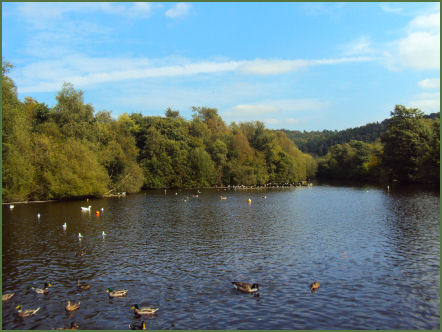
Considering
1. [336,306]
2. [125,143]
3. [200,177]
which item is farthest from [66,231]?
[200,177]

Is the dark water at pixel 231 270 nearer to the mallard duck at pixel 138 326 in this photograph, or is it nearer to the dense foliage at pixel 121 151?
the mallard duck at pixel 138 326

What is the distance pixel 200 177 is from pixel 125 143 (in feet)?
78.3

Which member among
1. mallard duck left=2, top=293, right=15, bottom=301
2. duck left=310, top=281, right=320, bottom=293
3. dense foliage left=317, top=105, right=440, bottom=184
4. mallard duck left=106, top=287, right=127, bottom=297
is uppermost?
dense foliage left=317, top=105, right=440, bottom=184

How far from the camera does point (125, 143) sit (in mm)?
87375

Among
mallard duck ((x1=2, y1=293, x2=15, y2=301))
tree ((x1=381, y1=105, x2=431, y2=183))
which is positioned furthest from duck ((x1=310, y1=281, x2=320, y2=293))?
tree ((x1=381, y1=105, x2=431, y2=183))

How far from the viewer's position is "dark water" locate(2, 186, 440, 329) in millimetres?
15297

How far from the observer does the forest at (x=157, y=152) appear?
58.2m

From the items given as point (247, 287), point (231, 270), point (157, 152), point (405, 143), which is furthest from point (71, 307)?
point (405, 143)

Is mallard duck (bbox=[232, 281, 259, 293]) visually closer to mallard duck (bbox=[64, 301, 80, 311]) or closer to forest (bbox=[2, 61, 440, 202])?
mallard duck (bbox=[64, 301, 80, 311])

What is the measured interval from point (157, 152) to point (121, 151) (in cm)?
1831

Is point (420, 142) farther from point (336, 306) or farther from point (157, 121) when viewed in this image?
point (336, 306)

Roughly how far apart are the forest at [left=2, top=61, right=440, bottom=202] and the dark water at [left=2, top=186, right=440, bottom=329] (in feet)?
65.5

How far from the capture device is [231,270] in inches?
845

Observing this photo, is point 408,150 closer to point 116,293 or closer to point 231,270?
point 231,270
